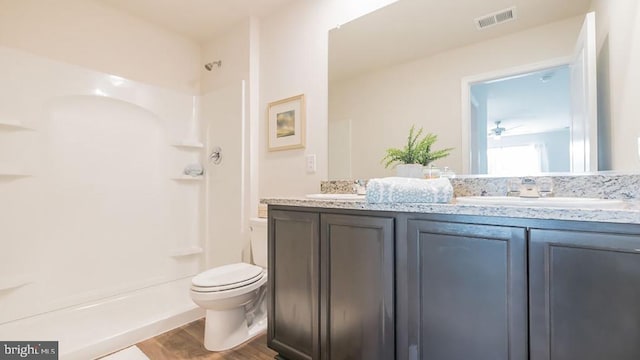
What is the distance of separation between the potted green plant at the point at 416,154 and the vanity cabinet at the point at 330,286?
58 centimetres

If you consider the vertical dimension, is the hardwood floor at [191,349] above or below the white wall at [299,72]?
below

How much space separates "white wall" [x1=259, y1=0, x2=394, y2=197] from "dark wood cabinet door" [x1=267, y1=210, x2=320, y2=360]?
0.63 meters

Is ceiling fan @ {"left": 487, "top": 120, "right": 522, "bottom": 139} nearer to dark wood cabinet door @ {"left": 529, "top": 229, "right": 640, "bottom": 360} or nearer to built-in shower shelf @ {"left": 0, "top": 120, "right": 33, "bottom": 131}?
dark wood cabinet door @ {"left": 529, "top": 229, "right": 640, "bottom": 360}

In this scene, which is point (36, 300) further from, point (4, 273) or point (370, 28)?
point (370, 28)

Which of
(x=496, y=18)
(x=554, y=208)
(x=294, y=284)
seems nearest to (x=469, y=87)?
(x=496, y=18)

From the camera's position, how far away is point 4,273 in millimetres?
1821

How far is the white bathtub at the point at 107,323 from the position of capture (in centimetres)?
173

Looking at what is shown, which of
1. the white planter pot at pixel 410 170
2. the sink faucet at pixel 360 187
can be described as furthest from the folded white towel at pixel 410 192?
the sink faucet at pixel 360 187

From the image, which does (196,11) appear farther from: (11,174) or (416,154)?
(416,154)

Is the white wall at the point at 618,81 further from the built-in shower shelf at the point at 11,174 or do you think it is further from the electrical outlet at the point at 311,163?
the built-in shower shelf at the point at 11,174

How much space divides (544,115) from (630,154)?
327 mm

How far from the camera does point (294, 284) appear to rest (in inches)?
57.3

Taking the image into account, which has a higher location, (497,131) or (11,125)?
(11,125)

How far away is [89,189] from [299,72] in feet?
6.10
